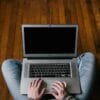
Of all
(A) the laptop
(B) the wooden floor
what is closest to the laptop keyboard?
(A) the laptop

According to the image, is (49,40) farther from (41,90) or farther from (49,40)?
(41,90)

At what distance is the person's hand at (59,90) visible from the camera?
135cm

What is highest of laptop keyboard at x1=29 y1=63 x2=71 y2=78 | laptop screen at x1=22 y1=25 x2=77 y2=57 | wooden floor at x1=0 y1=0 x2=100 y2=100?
wooden floor at x1=0 y1=0 x2=100 y2=100

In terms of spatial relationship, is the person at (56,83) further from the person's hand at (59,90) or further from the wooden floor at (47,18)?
the wooden floor at (47,18)

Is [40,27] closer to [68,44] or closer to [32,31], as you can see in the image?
[32,31]

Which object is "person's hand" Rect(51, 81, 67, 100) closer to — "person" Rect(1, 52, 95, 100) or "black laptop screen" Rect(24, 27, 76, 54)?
"person" Rect(1, 52, 95, 100)

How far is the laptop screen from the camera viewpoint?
4.89 feet

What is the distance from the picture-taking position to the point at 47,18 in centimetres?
244

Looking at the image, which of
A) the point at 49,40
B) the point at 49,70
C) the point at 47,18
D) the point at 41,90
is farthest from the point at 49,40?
the point at 47,18

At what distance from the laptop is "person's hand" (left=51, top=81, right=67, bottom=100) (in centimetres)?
4

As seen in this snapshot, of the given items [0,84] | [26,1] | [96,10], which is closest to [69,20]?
[96,10]

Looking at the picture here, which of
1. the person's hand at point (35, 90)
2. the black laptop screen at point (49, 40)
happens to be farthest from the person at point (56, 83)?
the black laptop screen at point (49, 40)

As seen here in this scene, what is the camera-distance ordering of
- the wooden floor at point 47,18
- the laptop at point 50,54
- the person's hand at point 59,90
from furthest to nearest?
the wooden floor at point 47,18 < the laptop at point 50,54 < the person's hand at point 59,90

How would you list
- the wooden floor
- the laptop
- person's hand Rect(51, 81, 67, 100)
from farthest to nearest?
the wooden floor < the laptop < person's hand Rect(51, 81, 67, 100)
